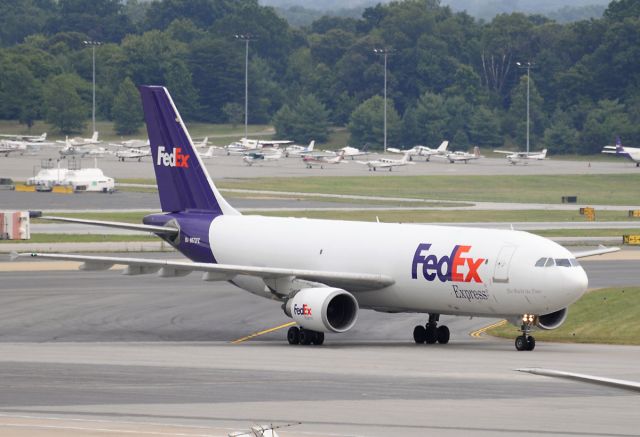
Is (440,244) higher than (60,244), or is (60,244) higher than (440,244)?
(440,244)

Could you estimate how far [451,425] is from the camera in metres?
30.2

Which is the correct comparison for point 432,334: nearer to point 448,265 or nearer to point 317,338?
point 448,265

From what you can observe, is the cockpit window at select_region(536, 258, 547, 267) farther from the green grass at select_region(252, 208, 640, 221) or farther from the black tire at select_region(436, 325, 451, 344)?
the green grass at select_region(252, 208, 640, 221)

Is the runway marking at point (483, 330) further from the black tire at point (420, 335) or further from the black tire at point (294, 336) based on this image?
the black tire at point (294, 336)

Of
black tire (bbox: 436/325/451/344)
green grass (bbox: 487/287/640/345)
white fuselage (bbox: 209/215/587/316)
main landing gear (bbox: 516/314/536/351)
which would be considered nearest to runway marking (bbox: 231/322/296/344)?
white fuselage (bbox: 209/215/587/316)

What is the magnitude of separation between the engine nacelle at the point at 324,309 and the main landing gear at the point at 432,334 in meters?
2.95

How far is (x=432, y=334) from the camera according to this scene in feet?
162

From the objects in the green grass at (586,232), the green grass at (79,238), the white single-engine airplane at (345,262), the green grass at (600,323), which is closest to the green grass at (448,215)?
the green grass at (586,232)

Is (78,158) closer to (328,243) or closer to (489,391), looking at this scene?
(328,243)

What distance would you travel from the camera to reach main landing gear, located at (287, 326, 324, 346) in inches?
1905

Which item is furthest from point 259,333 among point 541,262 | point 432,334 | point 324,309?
point 541,262

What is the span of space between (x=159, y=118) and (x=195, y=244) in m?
5.22

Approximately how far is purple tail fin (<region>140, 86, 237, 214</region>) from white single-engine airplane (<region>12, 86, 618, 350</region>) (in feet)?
0.13

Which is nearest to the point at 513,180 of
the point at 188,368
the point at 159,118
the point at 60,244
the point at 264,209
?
the point at 264,209
